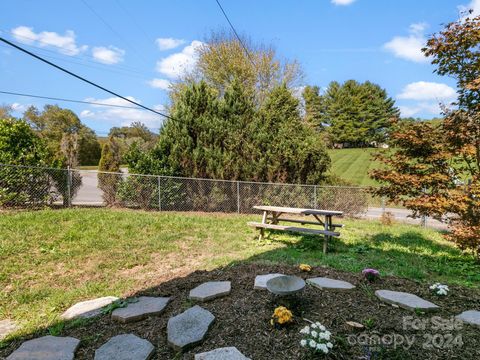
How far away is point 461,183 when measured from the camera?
5410 millimetres

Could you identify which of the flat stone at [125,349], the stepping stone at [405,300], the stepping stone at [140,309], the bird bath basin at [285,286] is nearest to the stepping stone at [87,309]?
the stepping stone at [140,309]

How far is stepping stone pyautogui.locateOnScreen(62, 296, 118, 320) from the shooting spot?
2.76m

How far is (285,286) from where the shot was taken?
2381mm

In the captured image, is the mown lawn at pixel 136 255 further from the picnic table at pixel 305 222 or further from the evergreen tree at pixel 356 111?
the evergreen tree at pixel 356 111

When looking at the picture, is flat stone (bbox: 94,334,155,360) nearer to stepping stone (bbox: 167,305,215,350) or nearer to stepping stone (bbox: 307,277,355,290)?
stepping stone (bbox: 167,305,215,350)

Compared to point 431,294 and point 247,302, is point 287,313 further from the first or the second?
point 431,294

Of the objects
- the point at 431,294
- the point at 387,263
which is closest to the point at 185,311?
the point at 431,294

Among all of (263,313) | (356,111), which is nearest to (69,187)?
(263,313)

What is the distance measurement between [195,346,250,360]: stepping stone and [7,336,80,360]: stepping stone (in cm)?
95

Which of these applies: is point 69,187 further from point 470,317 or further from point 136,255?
point 470,317

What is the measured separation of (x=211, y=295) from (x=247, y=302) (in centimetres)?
37

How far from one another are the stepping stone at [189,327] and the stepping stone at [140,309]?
0.31 m

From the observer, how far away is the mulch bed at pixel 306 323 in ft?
6.39

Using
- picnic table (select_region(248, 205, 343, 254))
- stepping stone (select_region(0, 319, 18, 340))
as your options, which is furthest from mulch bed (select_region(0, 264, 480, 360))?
picnic table (select_region(248, 205, 343, 254))
